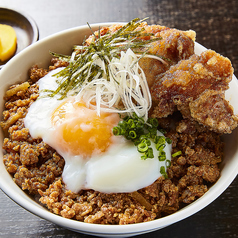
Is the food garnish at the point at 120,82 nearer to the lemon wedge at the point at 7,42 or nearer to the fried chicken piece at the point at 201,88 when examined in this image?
the fried chicken piece at the point at 201,88

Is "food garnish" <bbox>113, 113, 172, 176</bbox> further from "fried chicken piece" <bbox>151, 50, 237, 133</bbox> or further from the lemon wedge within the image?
the lemon wedge

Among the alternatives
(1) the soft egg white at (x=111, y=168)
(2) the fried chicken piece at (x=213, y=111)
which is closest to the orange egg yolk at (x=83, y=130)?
(1) the soft egg white at (x=111, y=168)

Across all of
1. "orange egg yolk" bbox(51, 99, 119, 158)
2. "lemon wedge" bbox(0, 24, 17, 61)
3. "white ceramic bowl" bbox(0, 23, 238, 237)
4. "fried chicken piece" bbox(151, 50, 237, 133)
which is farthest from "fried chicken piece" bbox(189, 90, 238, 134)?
"lemon wedge" bbox(0, 24, 17, 61)

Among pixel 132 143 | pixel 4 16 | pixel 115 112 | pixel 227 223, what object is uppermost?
pixel 4 16

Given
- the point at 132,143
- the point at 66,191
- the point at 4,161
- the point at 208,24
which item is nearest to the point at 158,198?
the point at 132,143

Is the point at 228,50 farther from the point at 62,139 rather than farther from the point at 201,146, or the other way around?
the point at 62,139

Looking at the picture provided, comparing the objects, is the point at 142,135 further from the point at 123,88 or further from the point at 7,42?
the point at 7,42
